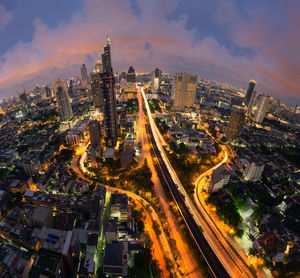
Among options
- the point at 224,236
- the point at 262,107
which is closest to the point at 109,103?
the point at 224,236

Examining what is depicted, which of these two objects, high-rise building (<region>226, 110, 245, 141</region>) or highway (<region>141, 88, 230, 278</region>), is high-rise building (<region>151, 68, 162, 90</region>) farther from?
highway (<region>141, 88, 230, 278</region>)

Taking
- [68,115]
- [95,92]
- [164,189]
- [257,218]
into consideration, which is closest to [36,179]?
[164,189]

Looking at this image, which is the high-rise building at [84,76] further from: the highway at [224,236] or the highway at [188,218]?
the highway at [224,236]

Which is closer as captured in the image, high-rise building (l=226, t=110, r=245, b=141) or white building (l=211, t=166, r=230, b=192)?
white building (l=211, t=166, r=230, b=192)

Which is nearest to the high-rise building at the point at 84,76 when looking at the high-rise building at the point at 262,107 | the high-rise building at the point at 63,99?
the high-rise building at the point at 63,99

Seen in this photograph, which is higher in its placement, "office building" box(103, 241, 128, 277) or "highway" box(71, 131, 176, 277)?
"office building" box(103, 241, 128, 277)

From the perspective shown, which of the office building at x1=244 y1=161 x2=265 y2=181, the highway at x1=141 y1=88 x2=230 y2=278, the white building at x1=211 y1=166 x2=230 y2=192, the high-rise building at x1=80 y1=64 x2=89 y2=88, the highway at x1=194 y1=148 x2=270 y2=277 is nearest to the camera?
the highway at x1=141 y1=88 x2=230 y2=278

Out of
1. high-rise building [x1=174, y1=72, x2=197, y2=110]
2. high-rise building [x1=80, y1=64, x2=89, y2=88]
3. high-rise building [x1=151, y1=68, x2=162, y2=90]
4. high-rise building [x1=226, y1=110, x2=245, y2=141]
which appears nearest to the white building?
high-rise building [x1=226, y1=110, x2=245, y2=141]

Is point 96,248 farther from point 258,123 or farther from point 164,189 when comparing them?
point 258,123
